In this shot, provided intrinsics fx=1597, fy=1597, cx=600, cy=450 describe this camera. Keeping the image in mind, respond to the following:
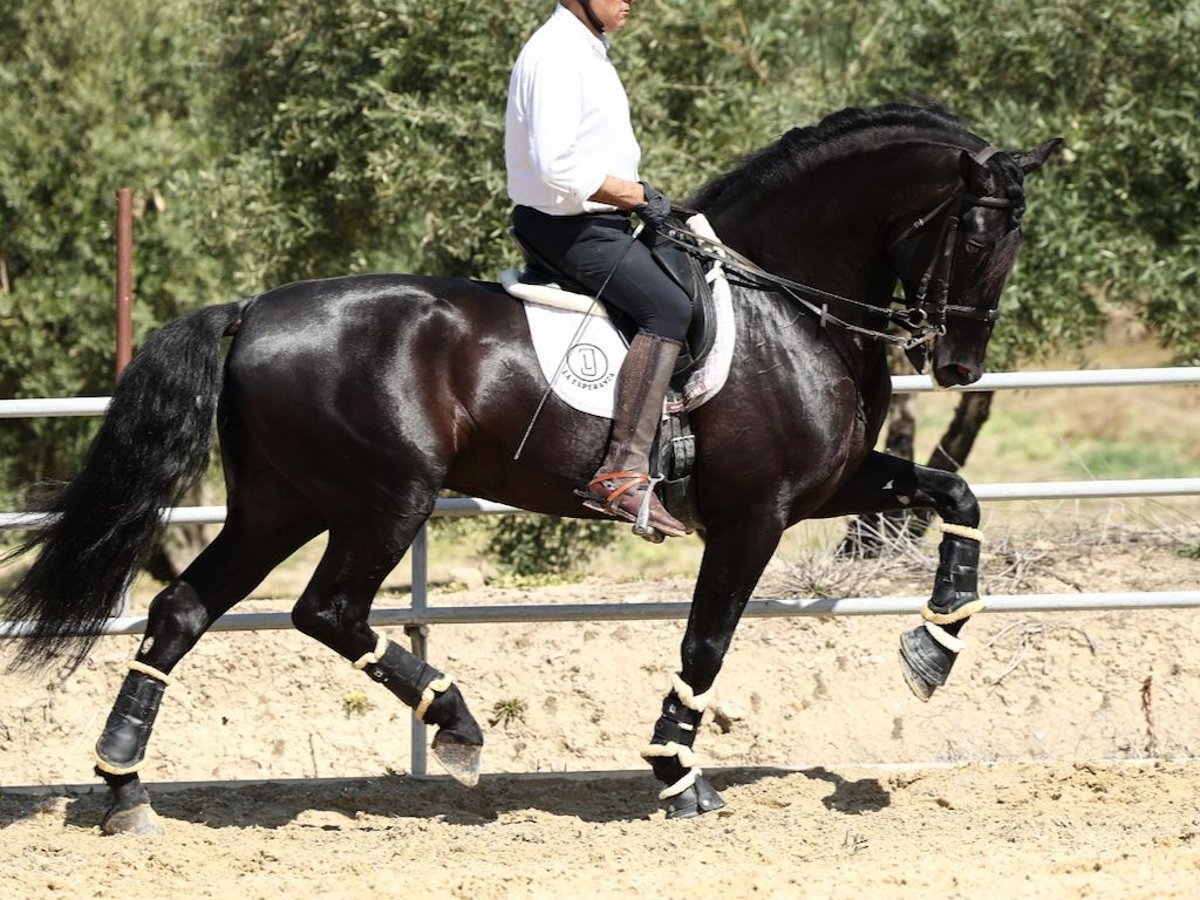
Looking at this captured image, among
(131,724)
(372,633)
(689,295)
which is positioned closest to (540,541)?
(372,633)

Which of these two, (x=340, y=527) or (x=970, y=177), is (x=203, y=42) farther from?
(x=970, y=177)

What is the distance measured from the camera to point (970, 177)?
5.34 metres

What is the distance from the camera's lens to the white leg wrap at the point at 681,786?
18.6 feet

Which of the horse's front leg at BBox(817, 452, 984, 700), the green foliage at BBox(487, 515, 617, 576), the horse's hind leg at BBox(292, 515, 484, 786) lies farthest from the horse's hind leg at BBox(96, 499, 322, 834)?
the green foliage at BBox(487, 515, 617, 576)

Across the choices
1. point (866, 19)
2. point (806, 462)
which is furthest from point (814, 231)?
point (866, 19)

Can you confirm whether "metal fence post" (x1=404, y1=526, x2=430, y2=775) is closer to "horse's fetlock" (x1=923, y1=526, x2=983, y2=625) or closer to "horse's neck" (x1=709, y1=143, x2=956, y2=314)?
"horse's neck" (x1=709, y1=143, x2=956, y2=314)

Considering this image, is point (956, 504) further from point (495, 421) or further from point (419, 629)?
point (419, 629)

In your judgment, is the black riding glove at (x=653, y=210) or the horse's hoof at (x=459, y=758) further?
the horse's hoof at (x=459, y=758)

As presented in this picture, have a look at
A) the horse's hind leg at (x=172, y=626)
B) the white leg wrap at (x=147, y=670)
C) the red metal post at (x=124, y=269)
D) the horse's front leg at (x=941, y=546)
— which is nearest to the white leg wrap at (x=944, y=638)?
the horse's front leg at (x=941, y=546)

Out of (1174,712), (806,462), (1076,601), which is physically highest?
(806,462)

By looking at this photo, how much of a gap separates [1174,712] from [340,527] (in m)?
3.96

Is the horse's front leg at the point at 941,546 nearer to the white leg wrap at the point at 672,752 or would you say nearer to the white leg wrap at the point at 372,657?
the white leg wrap at the point at 672,752

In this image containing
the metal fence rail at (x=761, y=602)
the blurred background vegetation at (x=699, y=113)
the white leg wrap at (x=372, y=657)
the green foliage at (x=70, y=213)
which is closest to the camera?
the white leg wrap at (x=372, y=657)

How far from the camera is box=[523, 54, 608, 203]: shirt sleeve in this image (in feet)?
17.2
